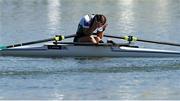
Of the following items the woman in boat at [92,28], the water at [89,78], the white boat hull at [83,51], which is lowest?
the water at [89,78]

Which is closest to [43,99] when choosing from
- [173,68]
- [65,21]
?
[173,68]

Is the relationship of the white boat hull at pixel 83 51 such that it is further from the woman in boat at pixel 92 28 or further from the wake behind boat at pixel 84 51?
the woman in boat at pixel 92 28

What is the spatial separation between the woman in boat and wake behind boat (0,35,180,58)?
0.24 meters

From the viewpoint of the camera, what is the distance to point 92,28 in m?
19.5

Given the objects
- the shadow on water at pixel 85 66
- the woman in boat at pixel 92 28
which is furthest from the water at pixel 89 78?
the woman in boat at pixel 92 28

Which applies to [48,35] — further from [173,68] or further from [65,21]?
[173,68]

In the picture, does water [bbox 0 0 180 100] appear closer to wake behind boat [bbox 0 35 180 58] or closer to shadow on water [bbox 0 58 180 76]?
shadow on water [bbox 0 58 180 76]

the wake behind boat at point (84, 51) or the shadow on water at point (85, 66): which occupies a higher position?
the wake behind boat at point (84, 51)

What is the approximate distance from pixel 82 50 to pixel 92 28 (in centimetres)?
75

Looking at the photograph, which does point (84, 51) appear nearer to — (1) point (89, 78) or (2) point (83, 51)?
(2) point (83, 51)

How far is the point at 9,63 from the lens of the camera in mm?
18406

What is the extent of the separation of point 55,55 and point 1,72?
305 centimetres

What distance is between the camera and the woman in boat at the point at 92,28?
1941 centimetres

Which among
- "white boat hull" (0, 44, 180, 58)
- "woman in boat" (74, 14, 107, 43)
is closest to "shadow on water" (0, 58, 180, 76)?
"white boat hull" (0, 44, 180, 58)
